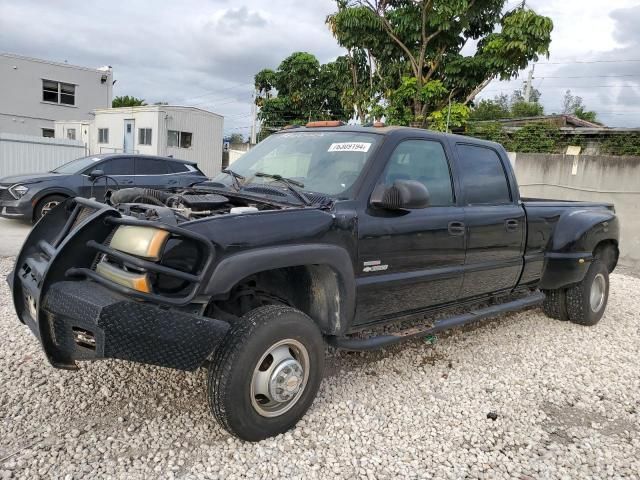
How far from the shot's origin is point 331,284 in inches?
127

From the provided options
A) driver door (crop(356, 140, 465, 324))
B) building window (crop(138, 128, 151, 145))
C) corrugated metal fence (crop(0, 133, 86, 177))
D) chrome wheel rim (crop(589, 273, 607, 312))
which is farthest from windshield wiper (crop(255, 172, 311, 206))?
building window (crop(138, 128, 151, 145))

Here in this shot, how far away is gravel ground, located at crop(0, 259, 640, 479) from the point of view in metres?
2.77

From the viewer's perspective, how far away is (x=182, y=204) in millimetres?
3512

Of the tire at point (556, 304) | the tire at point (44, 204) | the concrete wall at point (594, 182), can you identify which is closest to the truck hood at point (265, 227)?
the tire at point (556, 304)

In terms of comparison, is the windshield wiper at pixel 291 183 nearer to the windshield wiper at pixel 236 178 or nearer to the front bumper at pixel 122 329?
the windshield wiper at pixel 236 178

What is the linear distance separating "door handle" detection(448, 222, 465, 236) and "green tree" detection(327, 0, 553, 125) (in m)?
9.71

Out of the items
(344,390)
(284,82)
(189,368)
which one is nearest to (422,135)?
(344,390)

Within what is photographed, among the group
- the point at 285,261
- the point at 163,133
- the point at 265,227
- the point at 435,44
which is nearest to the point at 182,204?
the point at 265,227

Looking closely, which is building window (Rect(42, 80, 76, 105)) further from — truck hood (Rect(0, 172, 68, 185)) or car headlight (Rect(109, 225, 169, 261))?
car headlight (Rect(109, 225, 169, 261))

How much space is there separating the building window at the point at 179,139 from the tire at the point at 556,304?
18233mm

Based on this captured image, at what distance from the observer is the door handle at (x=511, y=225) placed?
4.41m

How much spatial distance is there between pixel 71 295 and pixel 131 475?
94cm

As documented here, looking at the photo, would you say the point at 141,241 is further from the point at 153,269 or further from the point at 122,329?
the point at 122,329

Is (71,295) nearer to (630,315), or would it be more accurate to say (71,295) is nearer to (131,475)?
(131,475)
